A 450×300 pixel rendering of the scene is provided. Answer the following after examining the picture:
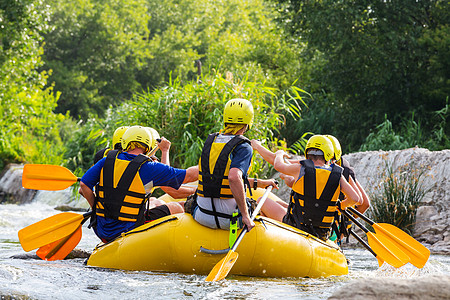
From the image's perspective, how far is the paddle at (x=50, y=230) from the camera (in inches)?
202

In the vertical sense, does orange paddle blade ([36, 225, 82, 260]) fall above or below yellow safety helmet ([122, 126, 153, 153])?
below

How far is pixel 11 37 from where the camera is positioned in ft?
48.6

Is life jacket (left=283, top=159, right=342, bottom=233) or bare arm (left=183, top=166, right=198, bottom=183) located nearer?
bare arm (left=183, top=166, right=198, bottom=183)

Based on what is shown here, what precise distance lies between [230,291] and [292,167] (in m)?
1.44

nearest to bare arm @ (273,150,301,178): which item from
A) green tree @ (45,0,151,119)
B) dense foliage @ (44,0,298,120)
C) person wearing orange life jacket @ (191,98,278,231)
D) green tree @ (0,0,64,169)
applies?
person wearing orange life jacket @ (191,98,278,231)

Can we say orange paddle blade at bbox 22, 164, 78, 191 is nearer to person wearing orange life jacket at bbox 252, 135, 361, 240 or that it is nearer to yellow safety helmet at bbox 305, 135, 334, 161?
person wearing orange life jacket at bbox 252, 135, 361, 240

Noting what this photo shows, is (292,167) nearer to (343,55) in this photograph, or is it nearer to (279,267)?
(279,267)

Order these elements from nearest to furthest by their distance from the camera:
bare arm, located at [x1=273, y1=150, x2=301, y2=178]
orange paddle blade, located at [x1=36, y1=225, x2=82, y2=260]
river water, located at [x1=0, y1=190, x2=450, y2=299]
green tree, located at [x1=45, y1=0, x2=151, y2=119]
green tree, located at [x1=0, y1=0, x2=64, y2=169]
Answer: river water, located at [x1=0, y1=190, x2=450, y2=299], bare arm, located at [x1=273, y1=150, x2=301, y2=178], orange paddle blade, located at [x1=36, y1=225, x2=82, y2=260], green tree, located at [x1=0, y1=0, x2=64, y2=169], green tree, located at [x1=45, y1=0, x2=151, y2=119]

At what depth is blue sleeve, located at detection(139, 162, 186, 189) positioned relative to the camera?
15.3 ft

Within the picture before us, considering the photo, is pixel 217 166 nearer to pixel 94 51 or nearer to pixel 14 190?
pixel 14 190

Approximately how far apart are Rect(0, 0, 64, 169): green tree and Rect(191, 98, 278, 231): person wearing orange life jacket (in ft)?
33.6

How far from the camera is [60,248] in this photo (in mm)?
5281

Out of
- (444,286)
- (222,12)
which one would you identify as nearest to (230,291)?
(444,286)

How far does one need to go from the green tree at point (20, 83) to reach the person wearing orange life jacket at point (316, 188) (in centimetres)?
1003
